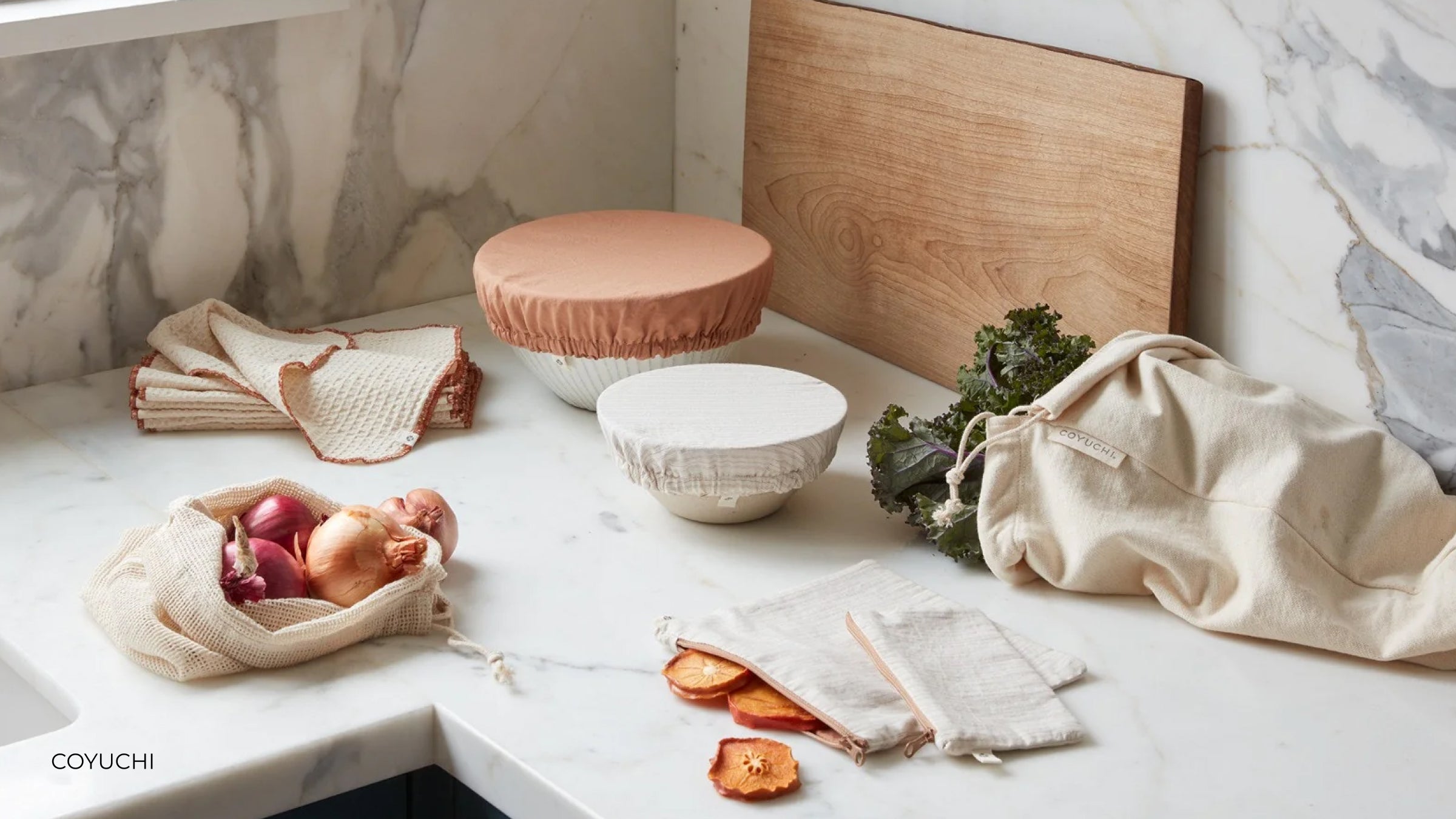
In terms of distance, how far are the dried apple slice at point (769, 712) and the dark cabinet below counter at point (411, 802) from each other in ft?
0.54

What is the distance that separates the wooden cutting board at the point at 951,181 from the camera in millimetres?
1196

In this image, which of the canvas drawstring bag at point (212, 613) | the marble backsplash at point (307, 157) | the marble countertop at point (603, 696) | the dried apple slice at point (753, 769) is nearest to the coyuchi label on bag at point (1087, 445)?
the marble countertop at point (603, 696)

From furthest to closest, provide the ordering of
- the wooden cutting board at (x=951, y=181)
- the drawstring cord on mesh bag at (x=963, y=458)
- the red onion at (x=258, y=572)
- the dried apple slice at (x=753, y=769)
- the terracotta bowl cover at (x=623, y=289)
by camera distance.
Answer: the terracotta bowl cover at (x=623, y=289) < the wooden cutting board at (x=951, y=181) < the drawstring cord on mesh bag at (x=963, y=458) < the red onion at (x=258, y=572) < the dried apple slice at (x=753, y=769)

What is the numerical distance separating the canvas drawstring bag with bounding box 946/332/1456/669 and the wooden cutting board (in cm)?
16

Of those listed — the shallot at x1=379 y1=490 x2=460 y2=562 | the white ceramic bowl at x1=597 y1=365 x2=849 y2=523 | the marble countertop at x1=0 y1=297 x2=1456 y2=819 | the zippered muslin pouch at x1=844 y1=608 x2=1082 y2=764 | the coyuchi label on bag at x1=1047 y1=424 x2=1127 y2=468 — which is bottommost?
the marble countertop at x1=0 y1=297 x2=1456 y2=819

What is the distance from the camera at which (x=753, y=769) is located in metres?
0.86

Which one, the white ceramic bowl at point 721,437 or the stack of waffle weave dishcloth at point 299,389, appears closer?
the white ceramic bowl at point 721,437

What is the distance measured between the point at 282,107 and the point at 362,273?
199 millimetres

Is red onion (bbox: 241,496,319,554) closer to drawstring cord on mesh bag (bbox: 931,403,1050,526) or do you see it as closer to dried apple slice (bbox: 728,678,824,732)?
dried apple slice (bbox: 728,678,824,732)

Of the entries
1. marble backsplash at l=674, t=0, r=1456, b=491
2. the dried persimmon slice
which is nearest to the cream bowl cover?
the dried persimmon slice

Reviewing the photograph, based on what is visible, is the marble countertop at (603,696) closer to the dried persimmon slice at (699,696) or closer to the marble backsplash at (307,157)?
the dried persimmon slice at (699,696)

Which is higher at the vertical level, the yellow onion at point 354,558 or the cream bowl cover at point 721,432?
the cream bowl cover at point 721,432

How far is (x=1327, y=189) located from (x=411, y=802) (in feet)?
2.53

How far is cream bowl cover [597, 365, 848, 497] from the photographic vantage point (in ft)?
3.66
